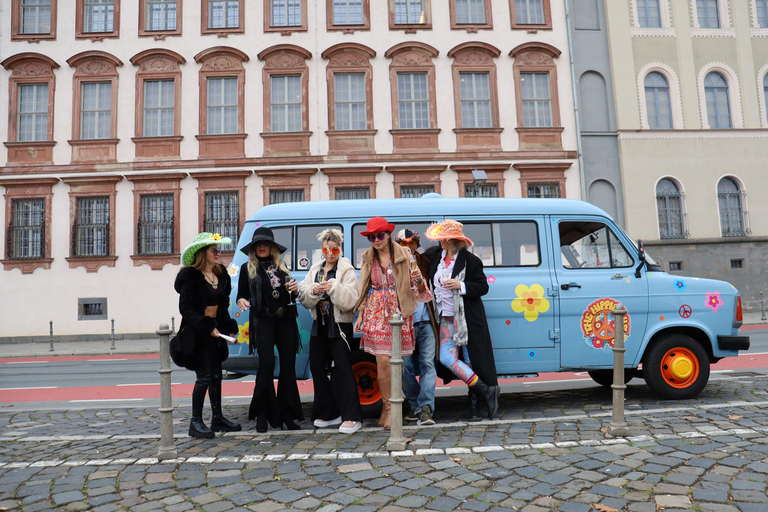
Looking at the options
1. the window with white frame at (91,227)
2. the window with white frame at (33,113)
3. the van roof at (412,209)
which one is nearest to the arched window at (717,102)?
the van roof at (412,209)

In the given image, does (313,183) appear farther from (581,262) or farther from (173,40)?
(581,262)

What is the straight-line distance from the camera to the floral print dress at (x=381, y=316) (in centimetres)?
545

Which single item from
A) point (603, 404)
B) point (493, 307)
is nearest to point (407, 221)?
point (493, 307)

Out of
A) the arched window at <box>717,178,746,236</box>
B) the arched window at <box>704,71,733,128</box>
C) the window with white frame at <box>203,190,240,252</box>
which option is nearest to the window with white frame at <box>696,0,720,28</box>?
the arched window at <box>704,71,733,128</box>

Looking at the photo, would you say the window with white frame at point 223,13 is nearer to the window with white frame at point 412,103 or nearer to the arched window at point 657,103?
the window with white frame at point 412,103

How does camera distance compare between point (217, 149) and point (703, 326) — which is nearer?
→ point (703, 326)

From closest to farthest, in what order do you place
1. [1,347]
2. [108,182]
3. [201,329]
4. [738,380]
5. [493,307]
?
[201,329] → [493,307] → [738,380] → [1,347] → [108,182]

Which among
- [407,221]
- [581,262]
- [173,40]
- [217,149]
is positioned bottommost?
[581,262]

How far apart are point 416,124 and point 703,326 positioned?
15.1 meters

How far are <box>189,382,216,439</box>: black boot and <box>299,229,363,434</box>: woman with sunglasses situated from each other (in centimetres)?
103

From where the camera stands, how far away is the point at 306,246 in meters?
6.37

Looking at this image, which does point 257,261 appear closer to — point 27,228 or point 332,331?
point 332,331

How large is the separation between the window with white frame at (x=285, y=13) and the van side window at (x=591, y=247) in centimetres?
1684

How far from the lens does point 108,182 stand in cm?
1948
